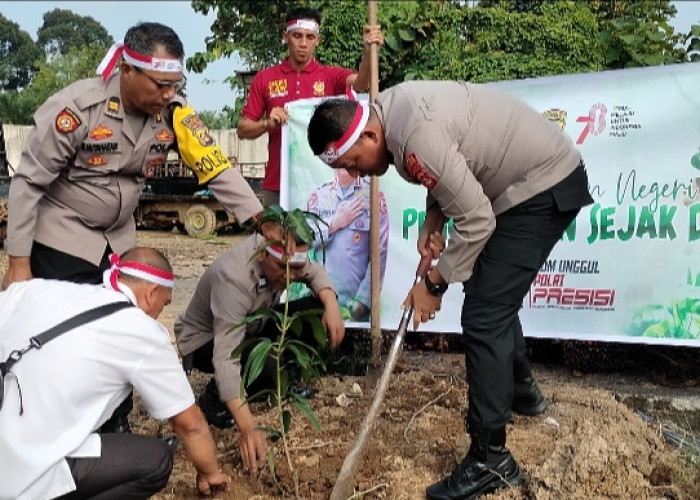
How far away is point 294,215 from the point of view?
97.7 inches

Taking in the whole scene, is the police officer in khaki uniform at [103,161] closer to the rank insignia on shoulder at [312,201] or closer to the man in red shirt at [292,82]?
the man in red shirt at [292,82]

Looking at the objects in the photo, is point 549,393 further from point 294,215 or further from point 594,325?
point 294,215

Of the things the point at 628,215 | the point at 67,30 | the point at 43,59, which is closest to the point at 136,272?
the point at 628,215

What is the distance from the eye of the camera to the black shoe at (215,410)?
3.44m

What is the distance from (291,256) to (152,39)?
1003 millimetres

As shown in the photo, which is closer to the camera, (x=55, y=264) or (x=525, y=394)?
(x=55, y=264)

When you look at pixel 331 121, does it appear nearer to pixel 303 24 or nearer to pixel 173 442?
pixel 173 442

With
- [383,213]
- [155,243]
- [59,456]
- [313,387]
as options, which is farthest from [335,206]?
[155,243]

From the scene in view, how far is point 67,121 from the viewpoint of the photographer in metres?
2.80

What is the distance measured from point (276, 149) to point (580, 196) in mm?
2340

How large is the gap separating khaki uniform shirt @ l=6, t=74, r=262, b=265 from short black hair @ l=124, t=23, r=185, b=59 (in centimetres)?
29

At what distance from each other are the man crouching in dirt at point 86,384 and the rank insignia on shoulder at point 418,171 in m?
0.83

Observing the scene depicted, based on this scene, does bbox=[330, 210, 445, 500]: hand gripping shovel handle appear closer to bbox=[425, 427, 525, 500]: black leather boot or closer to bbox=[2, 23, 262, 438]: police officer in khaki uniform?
bbox=[425, 427, 525, 500]: black leather boot

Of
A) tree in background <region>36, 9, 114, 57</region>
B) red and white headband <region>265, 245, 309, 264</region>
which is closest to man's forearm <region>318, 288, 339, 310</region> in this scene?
red and white headband <region>265, 245, 309, 264</region>
